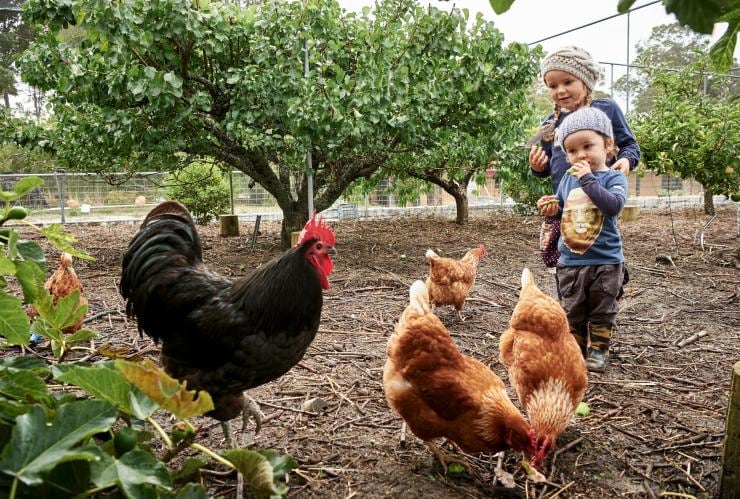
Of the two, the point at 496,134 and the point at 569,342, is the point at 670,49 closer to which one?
the point at 496,134

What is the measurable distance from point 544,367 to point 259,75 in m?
4.28

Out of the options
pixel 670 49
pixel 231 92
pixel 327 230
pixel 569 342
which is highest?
pixel 670 49

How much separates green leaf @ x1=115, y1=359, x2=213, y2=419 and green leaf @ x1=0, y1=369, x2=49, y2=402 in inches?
9.9

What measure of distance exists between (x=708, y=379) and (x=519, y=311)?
57.0 inches

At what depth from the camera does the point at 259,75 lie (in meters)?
5.08

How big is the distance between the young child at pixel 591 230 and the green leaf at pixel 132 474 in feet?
8.56

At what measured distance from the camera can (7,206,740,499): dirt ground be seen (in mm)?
1969

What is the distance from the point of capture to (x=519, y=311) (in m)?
2.49

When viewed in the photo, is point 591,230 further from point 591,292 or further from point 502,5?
point 502,5

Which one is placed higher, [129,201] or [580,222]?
[129,201]

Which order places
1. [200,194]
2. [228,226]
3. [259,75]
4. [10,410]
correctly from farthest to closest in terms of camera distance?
[200,194], [228,226], [259,75], [10,410]

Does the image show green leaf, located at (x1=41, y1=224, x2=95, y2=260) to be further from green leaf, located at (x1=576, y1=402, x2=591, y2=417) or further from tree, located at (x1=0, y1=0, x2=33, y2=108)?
tree, located at (x1=0, y1=0, x2=33, y2=108)

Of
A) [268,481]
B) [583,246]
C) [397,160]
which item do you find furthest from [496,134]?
[268,481]

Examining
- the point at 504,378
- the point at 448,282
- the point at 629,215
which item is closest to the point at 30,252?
the point at 504,378
